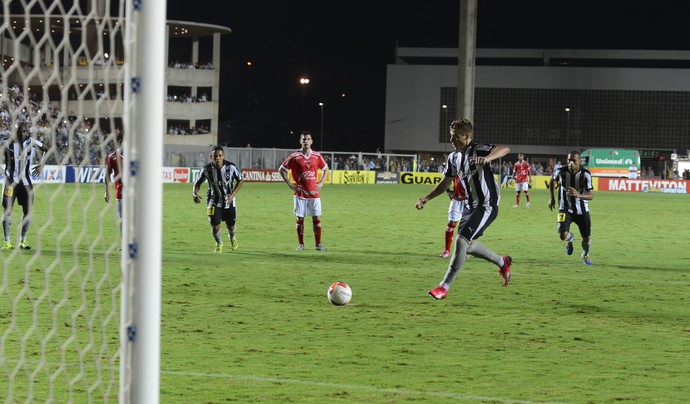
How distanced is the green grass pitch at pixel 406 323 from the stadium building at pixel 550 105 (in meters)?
69.2

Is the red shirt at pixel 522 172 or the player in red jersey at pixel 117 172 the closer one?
the player in red jersey at pixel 117 172

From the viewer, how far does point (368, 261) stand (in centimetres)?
1628

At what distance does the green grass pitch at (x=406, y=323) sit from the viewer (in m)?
7.15

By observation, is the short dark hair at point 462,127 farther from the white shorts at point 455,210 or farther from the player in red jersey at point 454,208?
the white shorts at point 455,210

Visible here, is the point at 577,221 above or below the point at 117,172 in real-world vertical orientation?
below

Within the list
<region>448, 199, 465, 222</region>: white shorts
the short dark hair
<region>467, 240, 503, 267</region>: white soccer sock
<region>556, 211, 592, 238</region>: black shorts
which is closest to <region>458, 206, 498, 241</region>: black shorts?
<region>467, 240, 503, 267</region>: white soccer sock

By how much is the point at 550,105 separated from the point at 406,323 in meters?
81.3

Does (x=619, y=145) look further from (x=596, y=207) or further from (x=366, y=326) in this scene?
(x=366, y=326)

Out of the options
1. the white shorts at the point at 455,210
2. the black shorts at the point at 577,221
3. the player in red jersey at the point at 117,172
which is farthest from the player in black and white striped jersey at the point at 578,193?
the player in red jersey at the point at 117,172

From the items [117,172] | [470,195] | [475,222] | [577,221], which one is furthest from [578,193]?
[117,172]

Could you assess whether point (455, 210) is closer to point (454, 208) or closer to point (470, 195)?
point (454, 208)

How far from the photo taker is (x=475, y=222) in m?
11.4

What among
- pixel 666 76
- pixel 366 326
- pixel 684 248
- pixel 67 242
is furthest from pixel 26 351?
pixel 666 76

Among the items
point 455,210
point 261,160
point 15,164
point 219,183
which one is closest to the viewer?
point 15,164
